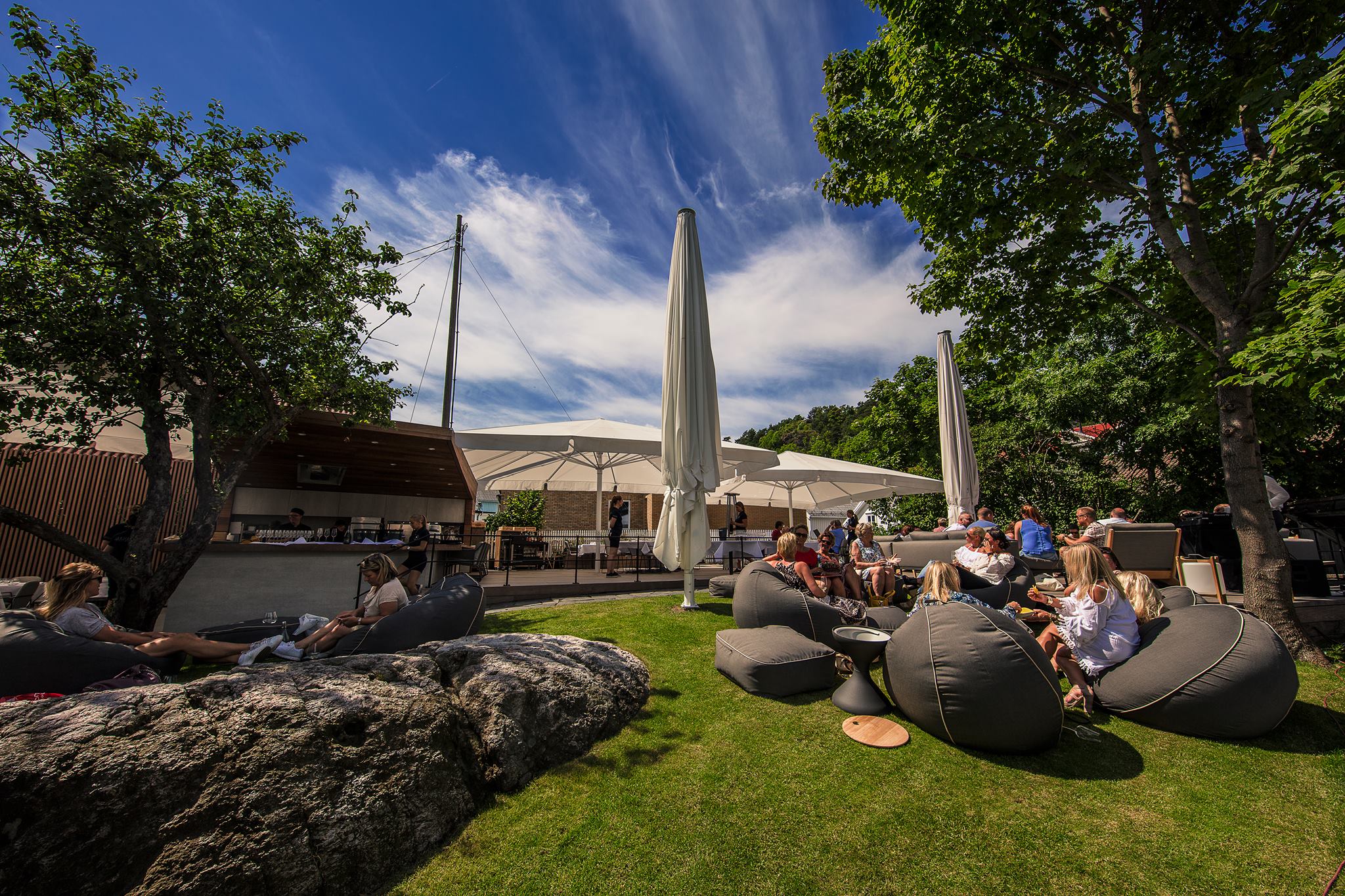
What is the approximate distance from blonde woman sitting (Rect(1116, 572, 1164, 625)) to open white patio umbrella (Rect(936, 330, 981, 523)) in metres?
5.94

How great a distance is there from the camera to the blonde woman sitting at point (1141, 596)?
13.3 ft

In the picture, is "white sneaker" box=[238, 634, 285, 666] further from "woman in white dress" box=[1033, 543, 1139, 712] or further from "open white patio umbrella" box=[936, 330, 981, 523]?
"open white patio umbrella" box=[936, 330, 981, 523]

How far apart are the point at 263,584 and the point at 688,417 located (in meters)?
5.96

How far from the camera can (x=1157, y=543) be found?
7504 mm

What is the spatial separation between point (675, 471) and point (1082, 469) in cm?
1288

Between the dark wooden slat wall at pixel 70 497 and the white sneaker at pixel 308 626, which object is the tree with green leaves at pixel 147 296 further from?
the dark wooden slat wall at pixel 70 497

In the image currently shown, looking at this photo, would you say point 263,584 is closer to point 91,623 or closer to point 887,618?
point 91,623

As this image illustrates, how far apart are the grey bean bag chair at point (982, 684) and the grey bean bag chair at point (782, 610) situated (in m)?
1.36

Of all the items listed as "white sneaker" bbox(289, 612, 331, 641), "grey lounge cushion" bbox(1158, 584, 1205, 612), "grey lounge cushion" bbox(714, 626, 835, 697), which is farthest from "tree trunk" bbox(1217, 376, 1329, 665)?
"white sneaker" bbox(289, 612, 331, 641)

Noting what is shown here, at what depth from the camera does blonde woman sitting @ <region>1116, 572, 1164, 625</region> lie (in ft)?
13.3

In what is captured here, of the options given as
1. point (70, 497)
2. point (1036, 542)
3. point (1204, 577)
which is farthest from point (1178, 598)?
point (70, 497)

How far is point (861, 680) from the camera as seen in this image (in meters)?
3.90

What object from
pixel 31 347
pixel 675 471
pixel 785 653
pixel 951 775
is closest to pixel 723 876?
pixel 951 775

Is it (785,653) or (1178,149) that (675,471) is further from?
(1178,149)
